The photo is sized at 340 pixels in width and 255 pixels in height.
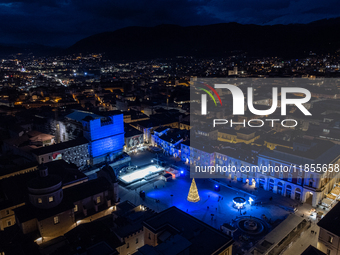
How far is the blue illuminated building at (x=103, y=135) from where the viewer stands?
144 feet

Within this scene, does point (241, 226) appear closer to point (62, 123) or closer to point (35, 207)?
point (35, 207)

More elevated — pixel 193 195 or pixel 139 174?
pixel 193 195

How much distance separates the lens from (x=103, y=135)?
45.5 m

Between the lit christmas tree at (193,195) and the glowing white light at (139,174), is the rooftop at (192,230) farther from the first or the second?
the glowing white light at (139,174)

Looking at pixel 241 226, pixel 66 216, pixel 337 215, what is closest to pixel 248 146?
pixel 241 226

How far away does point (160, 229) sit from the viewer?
19969mm

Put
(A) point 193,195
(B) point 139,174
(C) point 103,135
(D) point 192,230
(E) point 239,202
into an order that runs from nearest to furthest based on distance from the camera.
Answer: (D) point 192,230, (E) point 239,202, (A) point 193,195, (B) point 139,174, (C) point 103,135

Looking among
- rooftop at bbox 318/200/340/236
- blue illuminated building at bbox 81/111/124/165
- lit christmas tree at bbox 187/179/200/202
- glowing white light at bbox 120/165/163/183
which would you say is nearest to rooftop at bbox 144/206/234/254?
rooftop at bbox 318/200/340/236

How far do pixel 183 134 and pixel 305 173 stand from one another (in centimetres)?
2347

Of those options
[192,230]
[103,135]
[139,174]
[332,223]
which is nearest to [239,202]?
[332,223]

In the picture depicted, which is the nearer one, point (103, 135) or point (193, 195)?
point (193, 195)

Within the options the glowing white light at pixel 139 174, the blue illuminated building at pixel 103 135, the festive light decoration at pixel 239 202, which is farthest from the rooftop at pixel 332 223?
the blue illuminated building at pixel 103 135

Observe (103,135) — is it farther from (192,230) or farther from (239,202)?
(192,230)

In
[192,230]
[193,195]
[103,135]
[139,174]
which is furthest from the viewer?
[103,135]
